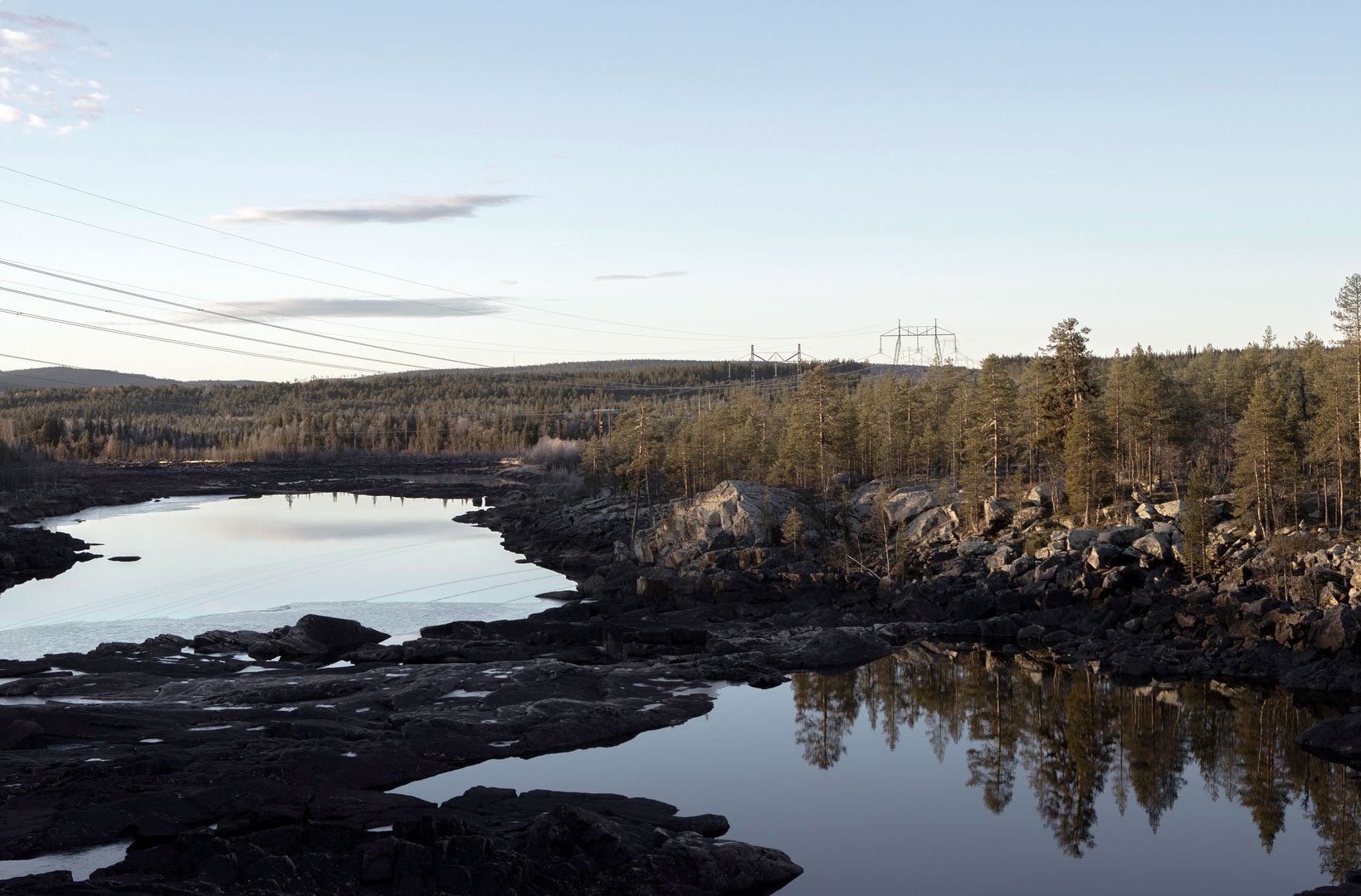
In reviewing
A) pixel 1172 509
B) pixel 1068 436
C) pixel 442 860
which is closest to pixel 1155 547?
pixel 1172 509

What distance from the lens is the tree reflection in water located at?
28031 millimetres

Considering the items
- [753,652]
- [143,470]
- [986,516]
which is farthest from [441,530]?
[143,470]

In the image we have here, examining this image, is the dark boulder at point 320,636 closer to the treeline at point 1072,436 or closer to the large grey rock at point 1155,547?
the treeline at point 1072,436

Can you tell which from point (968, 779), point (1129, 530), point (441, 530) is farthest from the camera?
point (441, 530)

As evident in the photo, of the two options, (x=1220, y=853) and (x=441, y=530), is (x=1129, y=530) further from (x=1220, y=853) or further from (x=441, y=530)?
(x=441, y=530)

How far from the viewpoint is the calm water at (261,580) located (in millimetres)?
53812

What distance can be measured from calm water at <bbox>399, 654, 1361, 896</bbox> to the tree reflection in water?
0.24ft

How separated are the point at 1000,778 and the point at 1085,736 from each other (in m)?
4.97

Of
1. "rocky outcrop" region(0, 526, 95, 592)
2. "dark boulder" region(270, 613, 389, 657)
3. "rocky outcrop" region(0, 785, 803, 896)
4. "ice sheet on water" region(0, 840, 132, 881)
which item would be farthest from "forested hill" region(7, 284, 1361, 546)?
"ice sheet on water" region(0, 840, 132, 881)

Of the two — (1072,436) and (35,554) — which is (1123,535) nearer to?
(1072,436)

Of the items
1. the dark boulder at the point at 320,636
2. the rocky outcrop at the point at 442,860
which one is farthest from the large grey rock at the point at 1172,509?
the rocky outcrop at the point at 442,860

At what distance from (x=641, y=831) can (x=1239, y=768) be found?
1744cm

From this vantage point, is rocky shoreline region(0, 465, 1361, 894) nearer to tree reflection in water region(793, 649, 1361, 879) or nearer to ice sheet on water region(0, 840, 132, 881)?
ice sheet on water region(0, 840, 132, 881)

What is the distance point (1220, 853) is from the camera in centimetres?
2528
